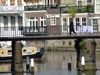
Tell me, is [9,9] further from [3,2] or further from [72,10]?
[72,10]

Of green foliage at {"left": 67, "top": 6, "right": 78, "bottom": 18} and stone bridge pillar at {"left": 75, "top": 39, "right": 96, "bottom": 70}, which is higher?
green foliage at {"left": 67, "top": 6, "right": 78, "bottom": 18}

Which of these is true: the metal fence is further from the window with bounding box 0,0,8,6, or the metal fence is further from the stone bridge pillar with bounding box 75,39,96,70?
the window with bounding box 0,0,8,6

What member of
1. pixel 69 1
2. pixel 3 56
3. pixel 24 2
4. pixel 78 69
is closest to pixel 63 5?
pixel 69 1

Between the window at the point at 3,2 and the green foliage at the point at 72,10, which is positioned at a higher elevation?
the window at the point at 3,2

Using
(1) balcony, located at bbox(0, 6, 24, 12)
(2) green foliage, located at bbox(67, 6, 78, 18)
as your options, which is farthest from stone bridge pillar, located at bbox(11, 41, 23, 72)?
(1) balcony, located at bbox(0, 6, 24, 12)

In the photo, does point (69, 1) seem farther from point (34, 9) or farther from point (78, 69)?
point (78, 69)

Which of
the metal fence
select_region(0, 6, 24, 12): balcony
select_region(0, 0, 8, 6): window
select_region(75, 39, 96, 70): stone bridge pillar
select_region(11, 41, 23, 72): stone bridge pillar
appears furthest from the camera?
select_region(0, 0, 8, 6): window

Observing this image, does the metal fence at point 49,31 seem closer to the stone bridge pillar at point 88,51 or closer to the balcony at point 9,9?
the stone bridge pillar at point 88,51

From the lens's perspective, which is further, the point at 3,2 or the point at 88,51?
the point at 3,2

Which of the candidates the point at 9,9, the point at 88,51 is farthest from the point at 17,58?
the point at 9,9

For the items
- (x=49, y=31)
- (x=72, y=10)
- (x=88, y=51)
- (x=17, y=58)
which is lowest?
(x=17, y=58)

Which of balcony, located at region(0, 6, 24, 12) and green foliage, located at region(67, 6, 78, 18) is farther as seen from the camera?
balcony, located at region(0, 6, 24, 12)

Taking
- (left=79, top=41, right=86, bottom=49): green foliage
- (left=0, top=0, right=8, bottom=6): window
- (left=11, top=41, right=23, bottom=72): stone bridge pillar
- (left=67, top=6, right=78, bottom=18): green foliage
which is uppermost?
(left=0, top=0, right=8, bottom=6): window

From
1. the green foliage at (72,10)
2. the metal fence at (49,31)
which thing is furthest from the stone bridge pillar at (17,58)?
the green foliage at (72,10)
